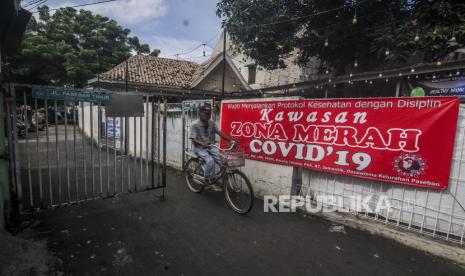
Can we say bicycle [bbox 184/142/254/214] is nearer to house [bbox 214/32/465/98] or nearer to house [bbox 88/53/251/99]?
house [bbox 214/32/465/98]

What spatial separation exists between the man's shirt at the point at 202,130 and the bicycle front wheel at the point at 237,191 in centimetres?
89

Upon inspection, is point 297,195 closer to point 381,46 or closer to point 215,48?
point 381,46

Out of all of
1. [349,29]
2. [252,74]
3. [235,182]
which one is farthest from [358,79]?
[252,74]

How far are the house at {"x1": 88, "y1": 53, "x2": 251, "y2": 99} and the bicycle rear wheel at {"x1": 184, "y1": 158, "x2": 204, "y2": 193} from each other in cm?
1033

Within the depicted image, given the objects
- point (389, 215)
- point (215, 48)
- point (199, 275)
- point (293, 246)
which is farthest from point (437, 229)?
point (215, 48)

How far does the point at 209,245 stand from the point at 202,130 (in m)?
2.25

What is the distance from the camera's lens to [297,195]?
466 cm

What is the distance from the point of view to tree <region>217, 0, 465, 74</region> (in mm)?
7793

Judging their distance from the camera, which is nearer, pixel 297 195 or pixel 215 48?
pixel 297 195

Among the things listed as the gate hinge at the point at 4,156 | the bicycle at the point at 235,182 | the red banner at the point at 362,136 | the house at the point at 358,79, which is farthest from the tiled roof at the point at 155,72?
the gate hinge at the point at 4,156

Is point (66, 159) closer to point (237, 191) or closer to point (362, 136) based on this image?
point (237, 191)

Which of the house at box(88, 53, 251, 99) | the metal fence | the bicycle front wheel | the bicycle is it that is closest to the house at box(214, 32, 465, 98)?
the house at box(88, 53, 251, 99)

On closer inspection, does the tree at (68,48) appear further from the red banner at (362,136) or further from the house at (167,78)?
the red banner at (362,136)

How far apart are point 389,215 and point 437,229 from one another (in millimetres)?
552
